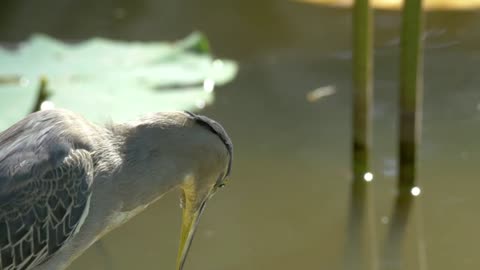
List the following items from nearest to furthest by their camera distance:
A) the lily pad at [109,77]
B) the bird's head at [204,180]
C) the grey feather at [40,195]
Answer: the grey feather at [40,195] → the bird's head at [204,180] → the lily pad at [109,77]

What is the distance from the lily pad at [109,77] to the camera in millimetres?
4379

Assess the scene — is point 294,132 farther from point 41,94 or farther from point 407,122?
point 41,94

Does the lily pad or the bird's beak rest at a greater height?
the lily pad

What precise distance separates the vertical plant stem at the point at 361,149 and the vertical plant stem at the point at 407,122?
83 millimetres

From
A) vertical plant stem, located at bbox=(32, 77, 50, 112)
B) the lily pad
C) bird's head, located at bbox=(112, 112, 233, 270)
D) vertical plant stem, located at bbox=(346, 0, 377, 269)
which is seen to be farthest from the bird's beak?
the lily pad

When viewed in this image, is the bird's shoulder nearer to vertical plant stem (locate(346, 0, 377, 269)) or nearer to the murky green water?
the murky green water

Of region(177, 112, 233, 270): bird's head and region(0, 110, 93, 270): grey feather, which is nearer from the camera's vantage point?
region(0, 110, 93, 270): grey feather

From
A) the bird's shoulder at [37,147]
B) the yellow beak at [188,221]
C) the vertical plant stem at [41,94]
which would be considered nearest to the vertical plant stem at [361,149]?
the yellow beak at [188,221]

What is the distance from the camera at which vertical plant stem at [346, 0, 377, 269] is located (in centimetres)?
389

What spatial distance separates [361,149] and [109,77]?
122cm

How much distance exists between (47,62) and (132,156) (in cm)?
190

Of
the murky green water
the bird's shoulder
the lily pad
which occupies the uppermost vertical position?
the bird's shoulder

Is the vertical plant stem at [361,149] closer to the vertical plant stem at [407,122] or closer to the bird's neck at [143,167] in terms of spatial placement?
the vertical plant stem at [407,122]

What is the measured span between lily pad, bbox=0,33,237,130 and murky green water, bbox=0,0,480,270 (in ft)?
0.90
